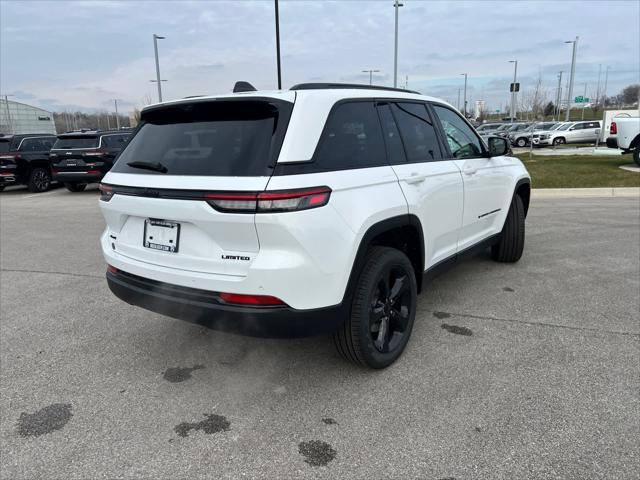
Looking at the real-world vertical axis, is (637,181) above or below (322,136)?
below

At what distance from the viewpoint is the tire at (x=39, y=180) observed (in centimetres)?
1471

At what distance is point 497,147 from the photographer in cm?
474

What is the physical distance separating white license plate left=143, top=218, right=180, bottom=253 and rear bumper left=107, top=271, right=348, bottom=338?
0.22 metres

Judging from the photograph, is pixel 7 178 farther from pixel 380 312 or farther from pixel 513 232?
pixel 380 312

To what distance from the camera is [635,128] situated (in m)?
15.1

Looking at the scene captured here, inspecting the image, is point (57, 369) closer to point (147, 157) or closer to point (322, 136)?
point (147, 157)

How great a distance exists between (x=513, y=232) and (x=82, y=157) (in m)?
11.8

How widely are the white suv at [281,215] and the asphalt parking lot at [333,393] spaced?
430 millimetres

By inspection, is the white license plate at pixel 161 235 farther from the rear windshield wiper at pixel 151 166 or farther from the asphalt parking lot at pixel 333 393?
the asphalt parking lot at pixel 333 393

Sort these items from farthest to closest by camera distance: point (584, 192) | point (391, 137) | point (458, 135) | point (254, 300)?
1. point (584, 192)
2. point (458, 135)
3. point (391, 137)
4. point (254, 300)

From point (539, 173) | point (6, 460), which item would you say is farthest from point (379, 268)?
point (539, 173)

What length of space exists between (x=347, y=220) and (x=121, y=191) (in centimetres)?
141

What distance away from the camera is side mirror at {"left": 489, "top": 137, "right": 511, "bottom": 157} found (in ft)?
15.5

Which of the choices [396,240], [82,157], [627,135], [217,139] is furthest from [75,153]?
[627,135]
